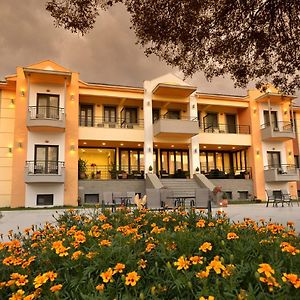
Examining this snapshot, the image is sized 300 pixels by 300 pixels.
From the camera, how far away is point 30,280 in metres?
2.39

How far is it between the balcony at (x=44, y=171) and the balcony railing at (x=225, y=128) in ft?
41.6

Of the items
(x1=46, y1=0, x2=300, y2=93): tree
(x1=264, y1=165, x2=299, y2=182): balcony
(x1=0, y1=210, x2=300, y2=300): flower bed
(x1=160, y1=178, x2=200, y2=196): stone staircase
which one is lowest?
(x1=0, y1=210, x2=300, y2=300): flower bed

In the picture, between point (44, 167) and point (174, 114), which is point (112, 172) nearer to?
point (44, 167)

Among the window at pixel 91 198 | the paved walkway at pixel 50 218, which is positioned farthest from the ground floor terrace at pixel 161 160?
the paved walkway at pixel 50 218

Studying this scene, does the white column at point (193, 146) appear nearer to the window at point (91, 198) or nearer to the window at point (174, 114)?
the window at point (174, 114)

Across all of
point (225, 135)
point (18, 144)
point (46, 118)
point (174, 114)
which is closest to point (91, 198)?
point (18, 144)

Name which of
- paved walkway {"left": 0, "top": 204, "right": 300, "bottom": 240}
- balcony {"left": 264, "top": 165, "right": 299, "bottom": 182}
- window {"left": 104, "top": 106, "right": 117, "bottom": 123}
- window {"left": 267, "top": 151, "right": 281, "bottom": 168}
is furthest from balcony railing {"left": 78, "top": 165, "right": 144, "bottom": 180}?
window {"left": 267, "top": 151, "right": 281, "bottom": 168}

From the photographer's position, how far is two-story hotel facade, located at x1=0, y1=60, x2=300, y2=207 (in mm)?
20141

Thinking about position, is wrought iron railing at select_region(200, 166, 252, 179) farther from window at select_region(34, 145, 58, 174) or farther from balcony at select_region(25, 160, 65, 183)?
window at select_region(34, 145, 58, 174)

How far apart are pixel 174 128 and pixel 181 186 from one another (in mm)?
4226

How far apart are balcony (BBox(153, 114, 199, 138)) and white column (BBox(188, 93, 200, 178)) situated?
91 cm

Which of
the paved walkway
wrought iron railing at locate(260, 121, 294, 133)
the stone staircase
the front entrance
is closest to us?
the paved walkway

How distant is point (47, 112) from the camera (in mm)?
21094

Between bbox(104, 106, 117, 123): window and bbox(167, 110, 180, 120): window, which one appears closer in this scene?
bbox(104, 106, 117, 123): window
